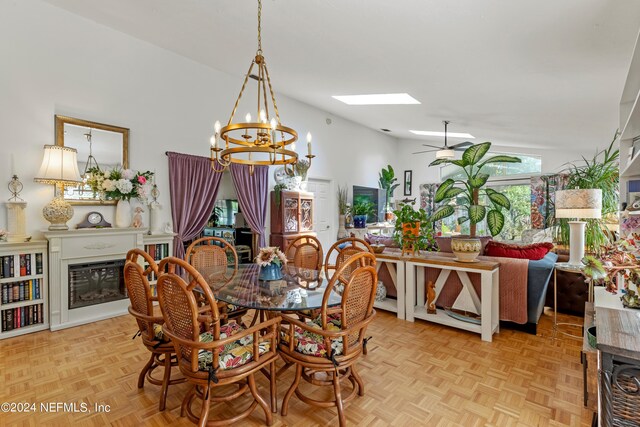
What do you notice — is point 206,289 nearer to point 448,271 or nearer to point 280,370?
point 280,370

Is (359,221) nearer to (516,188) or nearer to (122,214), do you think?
(516,188)

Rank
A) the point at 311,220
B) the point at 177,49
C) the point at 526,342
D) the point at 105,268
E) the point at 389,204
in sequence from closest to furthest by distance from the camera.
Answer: the point at 526,342, the point at 105,268, the point at 177,49, the point at 311,220, the point at 389,204

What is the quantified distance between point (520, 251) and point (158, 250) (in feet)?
14.2

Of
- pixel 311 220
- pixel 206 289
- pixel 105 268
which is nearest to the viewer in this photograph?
pixel 206 289

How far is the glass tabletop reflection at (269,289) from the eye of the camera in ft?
6.15

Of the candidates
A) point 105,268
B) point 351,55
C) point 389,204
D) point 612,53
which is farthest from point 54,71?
point 389,204

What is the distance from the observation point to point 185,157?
457 cm

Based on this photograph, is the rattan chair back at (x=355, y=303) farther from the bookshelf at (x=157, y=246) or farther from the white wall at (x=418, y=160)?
the white wall at (x=418, y=160)

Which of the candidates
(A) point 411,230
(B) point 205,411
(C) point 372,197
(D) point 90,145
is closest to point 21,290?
(D) point 90,145

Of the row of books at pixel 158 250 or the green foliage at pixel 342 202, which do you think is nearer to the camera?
the row of books at pixel 158 250

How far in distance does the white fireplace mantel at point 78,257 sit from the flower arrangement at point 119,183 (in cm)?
45

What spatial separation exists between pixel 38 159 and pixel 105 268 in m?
1.38

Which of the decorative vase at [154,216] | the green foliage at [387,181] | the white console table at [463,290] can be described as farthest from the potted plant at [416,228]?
the green foliage at [387,181]

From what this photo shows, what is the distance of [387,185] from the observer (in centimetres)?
834
